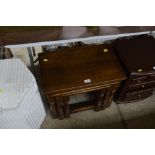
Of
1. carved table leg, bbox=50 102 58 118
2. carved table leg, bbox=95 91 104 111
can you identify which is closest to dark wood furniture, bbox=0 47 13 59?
carved table leg, bbox=50 102 58 118

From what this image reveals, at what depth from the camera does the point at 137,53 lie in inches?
47.4

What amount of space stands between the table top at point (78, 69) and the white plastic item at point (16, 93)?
0.10 m

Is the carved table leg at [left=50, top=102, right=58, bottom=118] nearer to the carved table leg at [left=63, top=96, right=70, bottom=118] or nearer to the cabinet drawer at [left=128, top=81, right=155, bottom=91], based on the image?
the carved table leg at [left=63, top=96, right=70, bottom=118]

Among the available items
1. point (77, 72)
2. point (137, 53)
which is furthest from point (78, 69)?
point (137, 53)

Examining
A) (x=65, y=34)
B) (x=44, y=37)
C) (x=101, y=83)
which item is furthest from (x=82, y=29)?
(x=101, y=83)

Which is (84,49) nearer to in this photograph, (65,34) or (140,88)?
(65,34)

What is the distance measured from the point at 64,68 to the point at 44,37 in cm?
22

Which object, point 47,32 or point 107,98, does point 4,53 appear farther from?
point 107,98

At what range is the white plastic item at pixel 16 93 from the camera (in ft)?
3.12

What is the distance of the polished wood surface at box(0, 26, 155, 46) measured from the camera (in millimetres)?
1061

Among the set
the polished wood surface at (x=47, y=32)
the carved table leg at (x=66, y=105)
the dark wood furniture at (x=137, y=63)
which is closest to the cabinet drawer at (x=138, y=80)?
the dark wood furniture at (x=137, y=63)

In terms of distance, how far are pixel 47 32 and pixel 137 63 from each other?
0.60 m

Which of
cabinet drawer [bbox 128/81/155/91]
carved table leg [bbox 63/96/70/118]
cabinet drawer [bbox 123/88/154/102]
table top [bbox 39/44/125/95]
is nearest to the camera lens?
table top [bbox 39/44/125/95]

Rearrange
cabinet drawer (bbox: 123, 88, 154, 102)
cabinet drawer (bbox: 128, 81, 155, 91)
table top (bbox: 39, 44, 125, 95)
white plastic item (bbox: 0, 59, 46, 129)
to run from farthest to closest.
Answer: cabinet drawer (bbox: 123, 88, 154, 102), cabinet drawer (bbox: 128, 81, 155, 91), table top (bbox: 39, 44, 125, 95), white plastic item (bbox: 0, 59, 46, 129)
